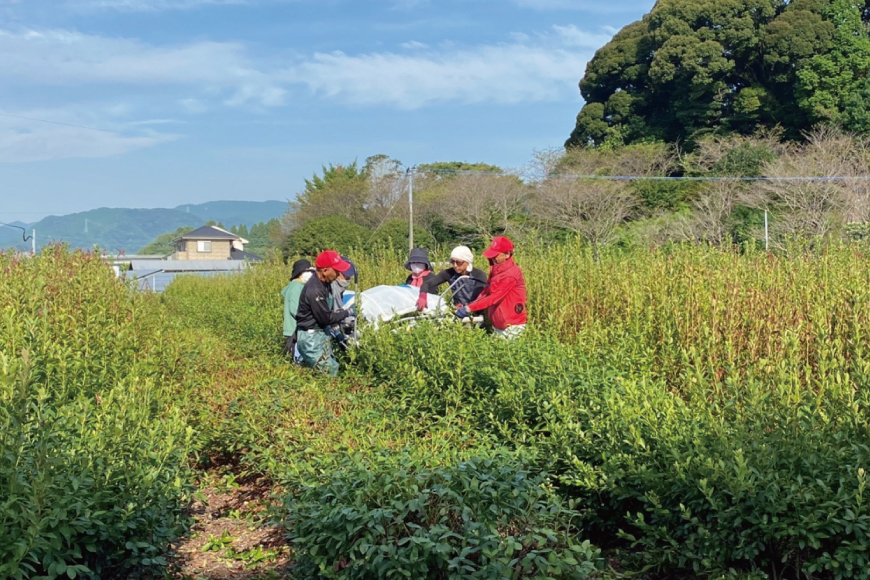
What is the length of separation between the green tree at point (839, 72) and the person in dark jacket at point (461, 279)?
1124 inches

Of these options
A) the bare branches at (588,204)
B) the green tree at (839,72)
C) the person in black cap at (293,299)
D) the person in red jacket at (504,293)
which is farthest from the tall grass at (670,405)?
the green tree at (839,72)

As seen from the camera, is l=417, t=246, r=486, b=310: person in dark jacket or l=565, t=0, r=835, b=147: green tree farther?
l=565, t=0, r=835, b=147: green tree

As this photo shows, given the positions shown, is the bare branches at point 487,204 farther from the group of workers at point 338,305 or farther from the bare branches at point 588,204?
the group of workers at point 338,305

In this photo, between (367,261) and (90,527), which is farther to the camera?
(367,261)

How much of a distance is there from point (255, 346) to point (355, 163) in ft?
134

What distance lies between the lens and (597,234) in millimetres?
26562

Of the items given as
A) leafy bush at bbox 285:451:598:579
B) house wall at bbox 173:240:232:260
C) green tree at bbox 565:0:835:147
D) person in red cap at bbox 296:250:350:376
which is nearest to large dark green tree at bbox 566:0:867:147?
green tree at bbox 565:0:835:147

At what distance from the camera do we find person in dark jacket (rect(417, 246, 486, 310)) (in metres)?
9.16

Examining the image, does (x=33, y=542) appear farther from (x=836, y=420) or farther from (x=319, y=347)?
(x=319, y=347)

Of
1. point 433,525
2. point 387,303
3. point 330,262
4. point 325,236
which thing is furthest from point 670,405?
point 325,236

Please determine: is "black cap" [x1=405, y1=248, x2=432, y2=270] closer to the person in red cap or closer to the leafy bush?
the person in red cap

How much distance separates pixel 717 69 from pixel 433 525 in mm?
38606

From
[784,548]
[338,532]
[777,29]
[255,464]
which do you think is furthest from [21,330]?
[777,29]

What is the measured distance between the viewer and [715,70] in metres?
37.9
